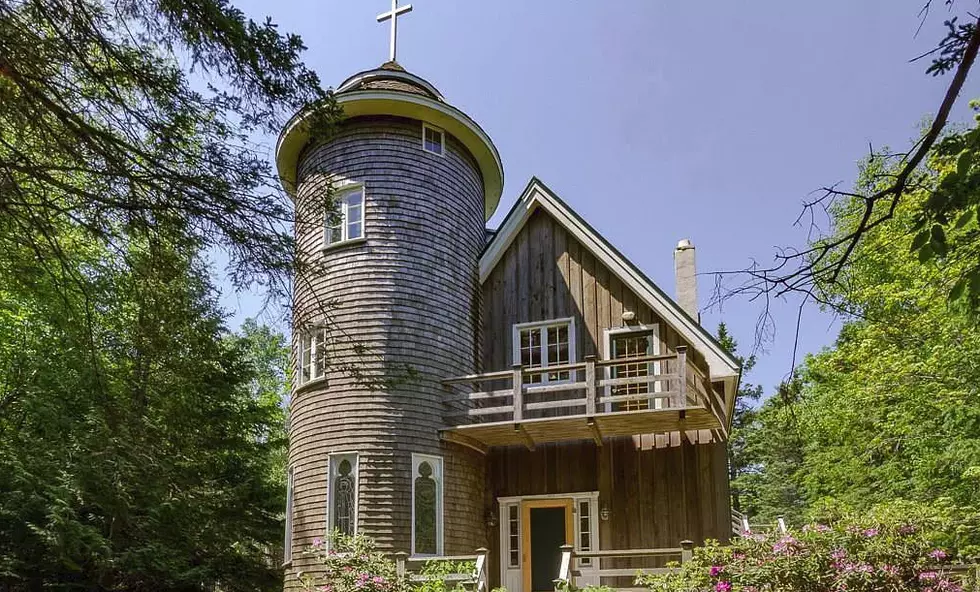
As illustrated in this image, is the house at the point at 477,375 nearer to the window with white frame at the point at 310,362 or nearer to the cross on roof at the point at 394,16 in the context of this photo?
the window with white frame at the point at 310,362

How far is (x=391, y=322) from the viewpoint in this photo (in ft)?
42.0

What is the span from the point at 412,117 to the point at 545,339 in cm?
450

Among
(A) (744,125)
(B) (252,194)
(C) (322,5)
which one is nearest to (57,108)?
(B) (252,194)

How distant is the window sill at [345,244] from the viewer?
43.3ft

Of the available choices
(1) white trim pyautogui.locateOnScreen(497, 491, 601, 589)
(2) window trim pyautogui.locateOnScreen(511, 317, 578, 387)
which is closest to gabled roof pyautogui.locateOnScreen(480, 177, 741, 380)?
(2) window trim pyautogui.locateOnScreen(511, 317, 578, 387)

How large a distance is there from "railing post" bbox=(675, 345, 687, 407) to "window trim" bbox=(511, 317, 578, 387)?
7.94 feet

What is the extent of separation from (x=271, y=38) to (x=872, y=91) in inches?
317

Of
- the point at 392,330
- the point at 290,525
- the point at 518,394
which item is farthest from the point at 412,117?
the point at 290,525

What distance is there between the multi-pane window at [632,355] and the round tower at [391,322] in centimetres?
250

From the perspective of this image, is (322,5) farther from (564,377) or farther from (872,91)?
(564,377)

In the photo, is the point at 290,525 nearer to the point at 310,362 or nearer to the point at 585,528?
the point at 310,362

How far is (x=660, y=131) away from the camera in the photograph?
12445 millimetres

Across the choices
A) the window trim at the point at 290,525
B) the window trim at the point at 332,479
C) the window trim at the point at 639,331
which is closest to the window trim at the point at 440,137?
the window trim at the point at 639,331

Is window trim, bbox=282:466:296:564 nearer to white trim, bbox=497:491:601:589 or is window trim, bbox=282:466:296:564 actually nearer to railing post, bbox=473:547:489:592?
white trim, bbox=497:491:601:589
